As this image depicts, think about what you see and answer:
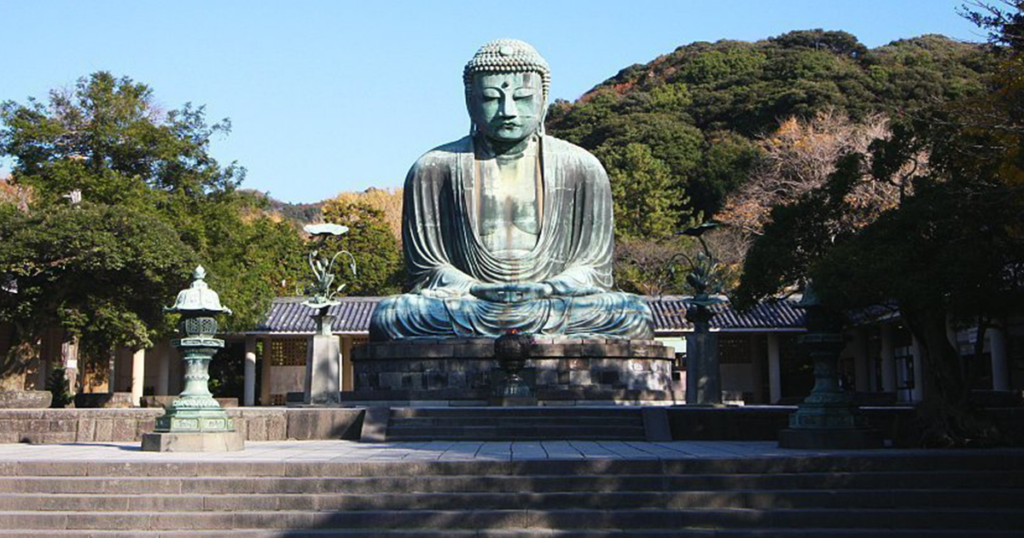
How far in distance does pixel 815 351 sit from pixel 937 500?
282cm

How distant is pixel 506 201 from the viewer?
60.1ft

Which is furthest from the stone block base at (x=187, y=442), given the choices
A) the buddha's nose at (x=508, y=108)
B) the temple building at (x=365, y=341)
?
the temple building at (x=365, y=341)

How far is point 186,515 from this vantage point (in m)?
7.74

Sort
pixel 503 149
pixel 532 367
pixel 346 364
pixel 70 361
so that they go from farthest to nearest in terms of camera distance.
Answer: pixel 346 364, pixel 70 361, pixel 503 149, pixel 532 367

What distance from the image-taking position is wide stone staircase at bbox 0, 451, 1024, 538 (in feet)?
24.8

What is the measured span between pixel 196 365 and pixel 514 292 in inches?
266

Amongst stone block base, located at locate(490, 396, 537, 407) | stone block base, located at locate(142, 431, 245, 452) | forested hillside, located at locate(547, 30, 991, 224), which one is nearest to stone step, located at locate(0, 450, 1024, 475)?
stone block base, located at locate(142, 431, 245, 452)

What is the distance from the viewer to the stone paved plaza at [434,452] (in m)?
8.66

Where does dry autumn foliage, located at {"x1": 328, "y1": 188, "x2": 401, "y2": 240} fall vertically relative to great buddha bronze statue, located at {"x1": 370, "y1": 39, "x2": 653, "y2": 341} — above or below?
above

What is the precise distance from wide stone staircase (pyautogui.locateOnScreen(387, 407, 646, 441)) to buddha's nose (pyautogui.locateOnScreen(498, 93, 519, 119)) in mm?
6629

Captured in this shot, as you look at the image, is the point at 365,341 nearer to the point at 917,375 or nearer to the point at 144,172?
the point at 144,172

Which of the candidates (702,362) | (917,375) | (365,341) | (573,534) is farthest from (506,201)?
(365,341)

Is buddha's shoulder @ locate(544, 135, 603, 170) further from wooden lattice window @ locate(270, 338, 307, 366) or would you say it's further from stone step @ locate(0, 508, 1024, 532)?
wooden lattice window @ locate(270, 338, 307, 366)

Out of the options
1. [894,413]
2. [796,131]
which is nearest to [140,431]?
[894,413]
